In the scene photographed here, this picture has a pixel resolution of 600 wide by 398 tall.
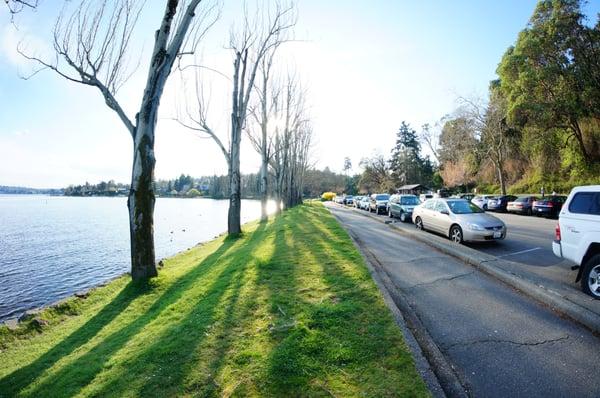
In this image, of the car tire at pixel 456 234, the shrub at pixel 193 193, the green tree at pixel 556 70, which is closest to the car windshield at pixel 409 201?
the car tire at pixel 456 234

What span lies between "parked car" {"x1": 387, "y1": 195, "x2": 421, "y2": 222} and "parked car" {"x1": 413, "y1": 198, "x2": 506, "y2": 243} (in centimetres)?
437

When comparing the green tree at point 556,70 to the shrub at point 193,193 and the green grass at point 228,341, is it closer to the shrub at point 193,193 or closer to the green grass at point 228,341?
the green grass at point 228,341

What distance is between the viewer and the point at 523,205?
24250mm

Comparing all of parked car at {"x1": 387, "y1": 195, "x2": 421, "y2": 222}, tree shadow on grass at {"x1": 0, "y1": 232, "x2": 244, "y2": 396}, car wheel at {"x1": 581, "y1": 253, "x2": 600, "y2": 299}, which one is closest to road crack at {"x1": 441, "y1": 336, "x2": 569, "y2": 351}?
car wheel at {"x1": 581, "y1": 253, "x2": 600, "y2": 299}

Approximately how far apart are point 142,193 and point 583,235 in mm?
9477

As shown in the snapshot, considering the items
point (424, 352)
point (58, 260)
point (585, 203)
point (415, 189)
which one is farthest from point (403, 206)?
point (415, 189)

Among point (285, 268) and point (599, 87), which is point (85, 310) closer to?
point (285, 268)

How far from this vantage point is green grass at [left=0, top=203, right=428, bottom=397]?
355 centimetres

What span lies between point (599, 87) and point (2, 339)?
1455 inches

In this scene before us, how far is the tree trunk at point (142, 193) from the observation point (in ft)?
25.8

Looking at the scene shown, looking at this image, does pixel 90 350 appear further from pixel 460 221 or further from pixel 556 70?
pixel 556 70

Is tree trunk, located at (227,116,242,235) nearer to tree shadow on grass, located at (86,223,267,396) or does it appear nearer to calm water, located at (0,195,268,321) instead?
calm water, located at (0,195,268,321)

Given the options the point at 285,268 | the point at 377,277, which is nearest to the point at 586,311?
the point at 377,277

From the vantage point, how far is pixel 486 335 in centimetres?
468
